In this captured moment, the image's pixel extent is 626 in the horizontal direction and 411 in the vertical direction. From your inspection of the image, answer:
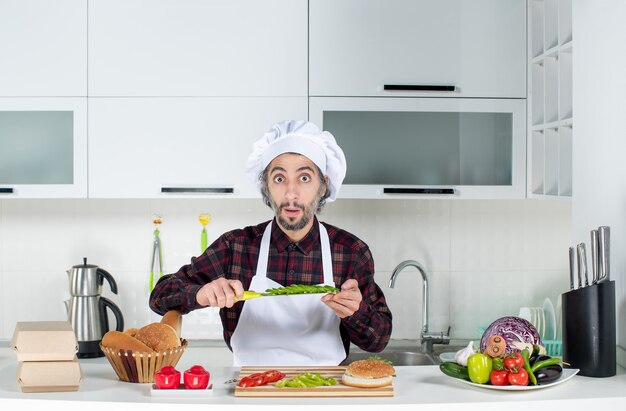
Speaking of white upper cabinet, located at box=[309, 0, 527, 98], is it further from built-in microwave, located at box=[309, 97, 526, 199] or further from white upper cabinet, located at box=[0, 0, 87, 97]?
white upper cabinet, located at box=[0, 0, 87, 97]

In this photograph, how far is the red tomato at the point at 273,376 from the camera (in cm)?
182

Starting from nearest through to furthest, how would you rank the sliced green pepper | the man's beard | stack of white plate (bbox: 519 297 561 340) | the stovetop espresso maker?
the sliced green pepper < the man's beard < the stovetop espresso maker < stack of white plate (bbox: 519 297 561 340)

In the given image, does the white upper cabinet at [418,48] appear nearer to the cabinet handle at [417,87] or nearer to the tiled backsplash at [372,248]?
the cabinet handle at [417,87]

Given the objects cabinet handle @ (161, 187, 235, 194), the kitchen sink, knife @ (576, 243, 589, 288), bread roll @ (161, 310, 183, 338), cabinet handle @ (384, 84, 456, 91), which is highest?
cabinet handle @ (384, 84, 456, 91)

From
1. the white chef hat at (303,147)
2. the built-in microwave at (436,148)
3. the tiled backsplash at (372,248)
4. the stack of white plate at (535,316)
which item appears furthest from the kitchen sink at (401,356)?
the white chef hat at (303,147)

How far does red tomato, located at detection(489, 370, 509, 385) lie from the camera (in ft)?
5.91

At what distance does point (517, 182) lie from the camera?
302 cm

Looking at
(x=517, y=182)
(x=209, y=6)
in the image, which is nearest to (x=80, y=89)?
(x=209, y=6)

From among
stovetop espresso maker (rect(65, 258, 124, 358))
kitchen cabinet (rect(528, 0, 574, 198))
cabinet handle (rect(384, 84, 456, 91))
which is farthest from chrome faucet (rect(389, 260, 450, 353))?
stovetop espresso maker (rect(65, 258, 124, 358))

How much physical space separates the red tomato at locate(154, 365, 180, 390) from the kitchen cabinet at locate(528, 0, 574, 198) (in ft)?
4.63

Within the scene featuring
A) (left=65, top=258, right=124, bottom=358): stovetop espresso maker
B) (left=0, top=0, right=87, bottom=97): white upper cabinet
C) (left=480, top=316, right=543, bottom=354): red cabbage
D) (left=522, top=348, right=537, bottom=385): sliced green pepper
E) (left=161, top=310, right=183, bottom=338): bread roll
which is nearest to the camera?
(left=522, top=348, right=537, bottom=385): sliced green pepper

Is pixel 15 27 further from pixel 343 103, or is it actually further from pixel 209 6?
pixel 343 103

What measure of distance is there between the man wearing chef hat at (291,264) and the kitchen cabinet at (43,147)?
0.76m

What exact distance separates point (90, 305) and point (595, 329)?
1.81 m
